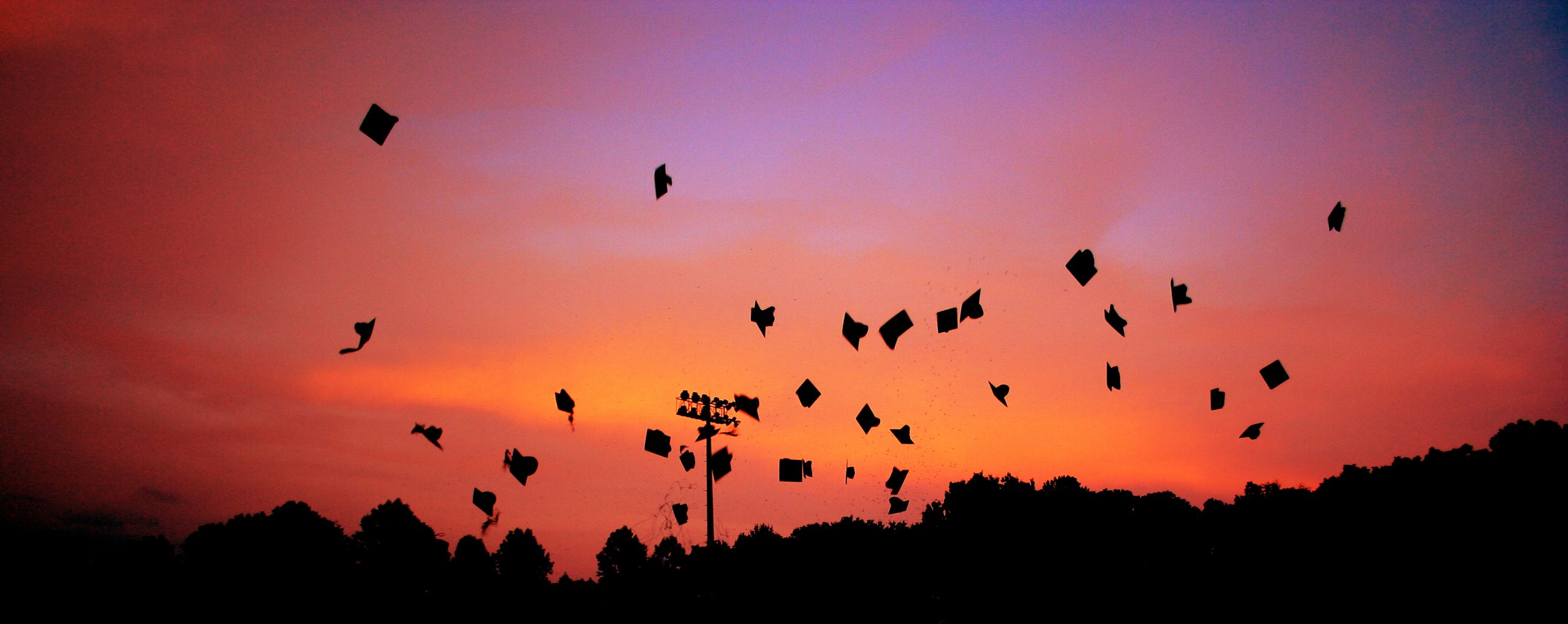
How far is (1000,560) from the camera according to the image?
31.5 metres

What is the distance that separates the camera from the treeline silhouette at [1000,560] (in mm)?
18203

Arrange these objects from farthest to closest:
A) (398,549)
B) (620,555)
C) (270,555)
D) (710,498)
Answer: (620,555), (398,549), (270,555), (710,498)

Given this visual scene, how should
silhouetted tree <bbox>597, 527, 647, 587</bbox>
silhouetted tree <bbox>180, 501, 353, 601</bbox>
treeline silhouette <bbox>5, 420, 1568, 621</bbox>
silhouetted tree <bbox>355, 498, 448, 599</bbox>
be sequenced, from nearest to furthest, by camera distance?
treeline silhouette <bbox>5, 420, 1568, 621</bbox> → silhouetted tree <bbox>180, 501, 353, 601</bbox> → silhouetted tree <bbox>355, 498, 448, 599</bbox> → silhouetted tree <bbox>597, 527, 647, 587</bbox>

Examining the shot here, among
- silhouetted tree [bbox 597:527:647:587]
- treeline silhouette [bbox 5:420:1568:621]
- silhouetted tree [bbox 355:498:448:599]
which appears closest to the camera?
treeline silhouette [bbox 5:420:1568:621]

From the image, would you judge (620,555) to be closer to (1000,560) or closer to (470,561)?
(470,561)

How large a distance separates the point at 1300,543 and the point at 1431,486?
11.5 feet

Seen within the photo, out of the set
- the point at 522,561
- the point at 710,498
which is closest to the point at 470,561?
the point at 522,561

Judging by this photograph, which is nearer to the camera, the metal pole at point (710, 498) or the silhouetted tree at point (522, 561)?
the metal pole at point (710, 498)

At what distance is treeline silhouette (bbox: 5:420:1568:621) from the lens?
18.2m

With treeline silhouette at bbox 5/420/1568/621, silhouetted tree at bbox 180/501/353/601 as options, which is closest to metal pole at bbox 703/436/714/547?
treeline silhouette at bbox 5/420/1568/621

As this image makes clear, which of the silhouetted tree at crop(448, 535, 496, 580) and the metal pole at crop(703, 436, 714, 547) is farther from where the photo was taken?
the silhouetted tree at crop(448, 535, 496, 580)

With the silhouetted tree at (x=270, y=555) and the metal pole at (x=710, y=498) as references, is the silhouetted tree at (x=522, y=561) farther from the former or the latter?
the metal pole at (x=710, y=498)

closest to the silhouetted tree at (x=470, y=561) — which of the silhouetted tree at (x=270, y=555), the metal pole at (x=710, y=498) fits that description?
the silhouetted tree at (x=270, y=555)

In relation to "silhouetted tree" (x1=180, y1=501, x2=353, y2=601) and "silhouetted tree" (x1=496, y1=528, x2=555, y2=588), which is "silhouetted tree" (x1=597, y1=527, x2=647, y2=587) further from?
"silhouetted tree" (x1=180, y1=501, x2=353, y2=601)
